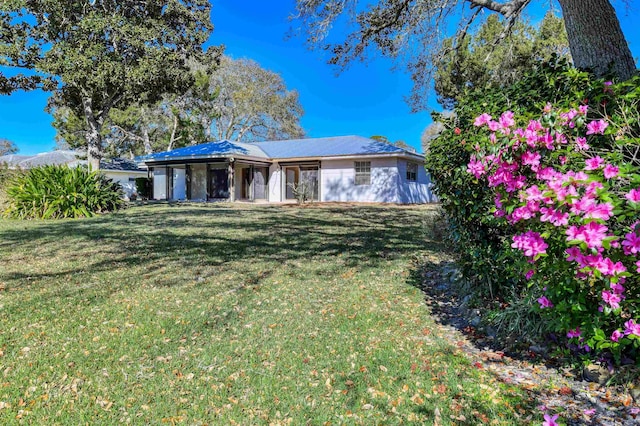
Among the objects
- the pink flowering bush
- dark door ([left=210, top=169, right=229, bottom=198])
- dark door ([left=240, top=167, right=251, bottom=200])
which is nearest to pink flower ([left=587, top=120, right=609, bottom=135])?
the pink flowering bush

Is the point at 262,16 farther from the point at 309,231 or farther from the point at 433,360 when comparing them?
the point at 433,360

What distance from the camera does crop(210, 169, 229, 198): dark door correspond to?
22.4m

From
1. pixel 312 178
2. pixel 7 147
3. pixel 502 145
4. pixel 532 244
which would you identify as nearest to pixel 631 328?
pixel 532 244

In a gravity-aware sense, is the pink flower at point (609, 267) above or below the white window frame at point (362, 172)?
below

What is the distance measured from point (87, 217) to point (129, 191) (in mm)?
18296

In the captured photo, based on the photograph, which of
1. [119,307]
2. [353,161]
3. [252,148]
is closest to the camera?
[119,307]

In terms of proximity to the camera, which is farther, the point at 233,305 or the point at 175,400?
the point at 233,305

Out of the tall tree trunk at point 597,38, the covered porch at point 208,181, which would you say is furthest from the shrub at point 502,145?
the covered porch at point 208,181

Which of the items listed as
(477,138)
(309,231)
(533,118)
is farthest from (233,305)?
(309,231)

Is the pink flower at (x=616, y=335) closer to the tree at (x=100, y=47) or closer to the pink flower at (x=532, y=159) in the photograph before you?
the pink flower at (x=532, y=159)

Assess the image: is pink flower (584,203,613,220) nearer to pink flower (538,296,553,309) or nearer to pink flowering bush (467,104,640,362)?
pink flowering bush (467,104,640,362)

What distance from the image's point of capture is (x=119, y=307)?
3.75m

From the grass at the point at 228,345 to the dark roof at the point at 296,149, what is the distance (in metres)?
13.7

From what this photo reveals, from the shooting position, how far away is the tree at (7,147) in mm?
50719
